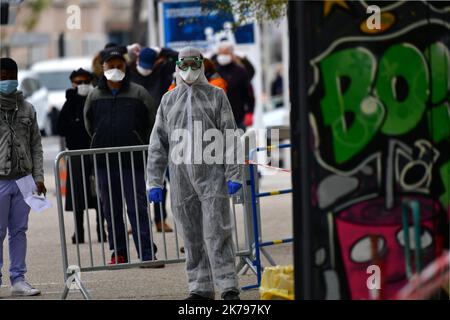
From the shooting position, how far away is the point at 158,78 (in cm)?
1419

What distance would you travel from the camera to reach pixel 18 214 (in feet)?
34.5

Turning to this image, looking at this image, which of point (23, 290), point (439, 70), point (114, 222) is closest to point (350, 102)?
point (439, 70)

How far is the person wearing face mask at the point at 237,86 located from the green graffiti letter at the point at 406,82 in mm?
8227

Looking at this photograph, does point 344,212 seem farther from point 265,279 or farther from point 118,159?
point 118,159

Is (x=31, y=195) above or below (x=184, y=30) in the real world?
below

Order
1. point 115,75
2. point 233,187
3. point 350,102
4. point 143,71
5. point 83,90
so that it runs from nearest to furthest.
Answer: point 350,102
point 233,187
point 115,75
point 83,90
point 143,71

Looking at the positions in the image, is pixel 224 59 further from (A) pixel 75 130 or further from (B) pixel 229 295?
(B) pixel 229 295

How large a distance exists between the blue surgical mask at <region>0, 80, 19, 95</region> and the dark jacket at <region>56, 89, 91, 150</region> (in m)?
3.03

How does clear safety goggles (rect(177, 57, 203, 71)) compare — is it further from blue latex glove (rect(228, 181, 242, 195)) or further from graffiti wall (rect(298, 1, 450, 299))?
graffiti wall (rect(298, 1, 450, 299))

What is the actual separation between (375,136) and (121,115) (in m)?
4.20

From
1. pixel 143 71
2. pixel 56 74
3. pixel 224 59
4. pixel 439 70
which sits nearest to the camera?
pixel 439 70

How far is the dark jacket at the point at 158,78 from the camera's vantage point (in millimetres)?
14125

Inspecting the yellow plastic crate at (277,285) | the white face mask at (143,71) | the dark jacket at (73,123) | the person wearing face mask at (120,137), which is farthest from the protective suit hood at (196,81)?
the white face mask at (143,71)
